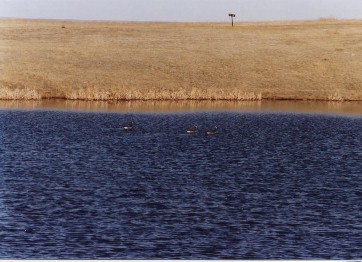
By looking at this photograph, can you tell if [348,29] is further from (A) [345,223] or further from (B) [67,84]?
(A) [345,223]

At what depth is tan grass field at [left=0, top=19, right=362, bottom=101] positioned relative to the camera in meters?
82.7

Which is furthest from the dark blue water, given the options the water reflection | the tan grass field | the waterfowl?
the tan grass field

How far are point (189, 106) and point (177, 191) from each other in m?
39.4

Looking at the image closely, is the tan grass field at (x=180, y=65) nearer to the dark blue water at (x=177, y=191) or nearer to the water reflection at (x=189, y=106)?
the water reflection at (x=189, y=106)

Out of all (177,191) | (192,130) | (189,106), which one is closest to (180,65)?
(189,106)

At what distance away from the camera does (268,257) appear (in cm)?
2691

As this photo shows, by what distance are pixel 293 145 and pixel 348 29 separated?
7106cm

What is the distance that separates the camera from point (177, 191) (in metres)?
37.5

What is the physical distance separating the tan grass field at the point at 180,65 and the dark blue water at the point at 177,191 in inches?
750

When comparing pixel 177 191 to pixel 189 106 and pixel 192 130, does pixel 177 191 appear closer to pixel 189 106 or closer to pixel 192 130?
pixel 192 130

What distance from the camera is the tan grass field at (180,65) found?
8269 cm

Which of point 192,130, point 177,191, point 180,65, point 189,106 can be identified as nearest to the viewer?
point 177,191

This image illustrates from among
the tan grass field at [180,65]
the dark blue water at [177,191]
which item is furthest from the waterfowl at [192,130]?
the tan grass field at [180,65]

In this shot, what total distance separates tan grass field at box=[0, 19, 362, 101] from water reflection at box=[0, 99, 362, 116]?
2.04m
